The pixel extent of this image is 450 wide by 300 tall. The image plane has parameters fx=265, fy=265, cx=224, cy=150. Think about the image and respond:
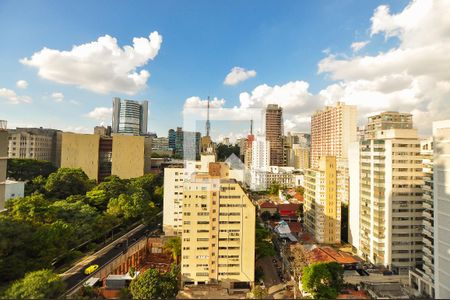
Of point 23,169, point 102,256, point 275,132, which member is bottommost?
point 102,256

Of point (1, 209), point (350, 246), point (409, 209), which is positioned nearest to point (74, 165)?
point (1, 209)

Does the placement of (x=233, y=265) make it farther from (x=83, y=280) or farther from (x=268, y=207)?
(x=268, y=207)

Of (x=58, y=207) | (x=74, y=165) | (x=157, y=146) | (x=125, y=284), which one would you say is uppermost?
(x=157, y=146)

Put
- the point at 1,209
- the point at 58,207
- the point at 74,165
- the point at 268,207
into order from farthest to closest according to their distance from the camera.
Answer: the point at 74,165 → the point at 268,207 → the point at 58,207 → the point at 1,209

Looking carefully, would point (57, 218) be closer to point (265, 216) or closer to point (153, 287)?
point (153, 287)

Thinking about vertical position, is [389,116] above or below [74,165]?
above

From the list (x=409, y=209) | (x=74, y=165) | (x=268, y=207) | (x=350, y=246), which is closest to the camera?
(x=409, y=209)

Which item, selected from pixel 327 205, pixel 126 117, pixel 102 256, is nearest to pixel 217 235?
pixel 102 256

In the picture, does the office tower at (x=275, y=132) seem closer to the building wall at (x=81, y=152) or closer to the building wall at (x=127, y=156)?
the building wall at (x=127, y=156)

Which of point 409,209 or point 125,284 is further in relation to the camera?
point 409,209
